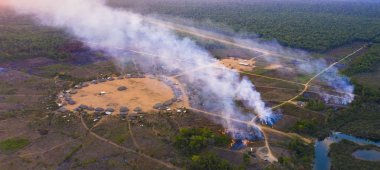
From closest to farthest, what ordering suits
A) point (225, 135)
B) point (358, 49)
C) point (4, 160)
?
point (4, 160), point (225, 135), point (358, 49)

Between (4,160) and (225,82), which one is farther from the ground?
(225,82)

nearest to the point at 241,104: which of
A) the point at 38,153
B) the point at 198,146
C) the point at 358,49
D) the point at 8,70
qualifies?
the point at 198,146

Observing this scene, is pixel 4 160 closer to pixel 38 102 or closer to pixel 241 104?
pixel 38 102

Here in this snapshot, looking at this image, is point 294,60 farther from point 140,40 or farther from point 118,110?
point 118,110

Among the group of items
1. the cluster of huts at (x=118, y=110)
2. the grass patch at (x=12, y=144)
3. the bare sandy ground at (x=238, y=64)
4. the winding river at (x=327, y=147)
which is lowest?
the grass patch at (x=12, y=144)

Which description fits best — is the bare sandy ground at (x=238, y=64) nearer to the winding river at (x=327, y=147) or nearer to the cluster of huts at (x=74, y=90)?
the cluster of huts at (x=74, y=90)

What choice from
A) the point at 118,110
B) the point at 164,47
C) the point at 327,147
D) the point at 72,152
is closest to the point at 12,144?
the point at 72,152

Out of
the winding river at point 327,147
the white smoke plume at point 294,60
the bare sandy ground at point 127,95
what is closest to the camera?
the winding river at point 327,147

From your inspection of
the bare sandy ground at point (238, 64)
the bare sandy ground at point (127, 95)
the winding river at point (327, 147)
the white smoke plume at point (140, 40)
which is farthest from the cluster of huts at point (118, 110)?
the winding river at point (327, 147)
